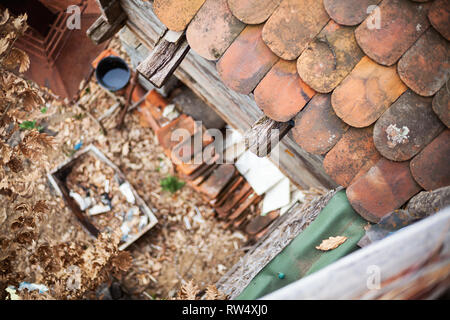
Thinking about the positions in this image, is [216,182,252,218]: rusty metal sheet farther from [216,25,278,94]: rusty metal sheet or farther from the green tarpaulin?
[216,25,278,94]: rusty metal sheet

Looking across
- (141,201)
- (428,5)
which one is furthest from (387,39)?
(141,201)

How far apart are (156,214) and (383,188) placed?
3591mm

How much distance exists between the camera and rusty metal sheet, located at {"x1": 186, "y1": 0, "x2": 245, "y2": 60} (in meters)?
2.26

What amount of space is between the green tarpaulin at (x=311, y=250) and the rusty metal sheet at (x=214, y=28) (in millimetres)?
1354

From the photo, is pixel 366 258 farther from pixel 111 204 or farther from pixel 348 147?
pixel 111 204

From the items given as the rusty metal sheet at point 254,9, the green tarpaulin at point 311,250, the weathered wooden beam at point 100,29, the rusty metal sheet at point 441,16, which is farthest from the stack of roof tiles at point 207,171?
the rusty metal sheet at point 441,16

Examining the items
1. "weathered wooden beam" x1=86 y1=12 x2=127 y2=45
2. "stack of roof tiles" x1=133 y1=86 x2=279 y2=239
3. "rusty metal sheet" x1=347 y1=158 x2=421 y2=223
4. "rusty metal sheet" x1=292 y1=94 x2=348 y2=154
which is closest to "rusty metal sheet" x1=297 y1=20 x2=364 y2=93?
"rusty metal sheet" x1=292 y1=94 x2=348 y2=154

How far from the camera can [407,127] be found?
6.91 feet

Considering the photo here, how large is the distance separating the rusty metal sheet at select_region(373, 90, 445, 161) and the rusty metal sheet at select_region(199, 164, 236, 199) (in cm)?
268

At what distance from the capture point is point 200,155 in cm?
450

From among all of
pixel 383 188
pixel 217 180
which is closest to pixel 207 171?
pixel 217 180

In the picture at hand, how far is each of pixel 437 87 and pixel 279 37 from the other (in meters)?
1.02

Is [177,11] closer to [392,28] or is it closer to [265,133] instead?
[265,133]
